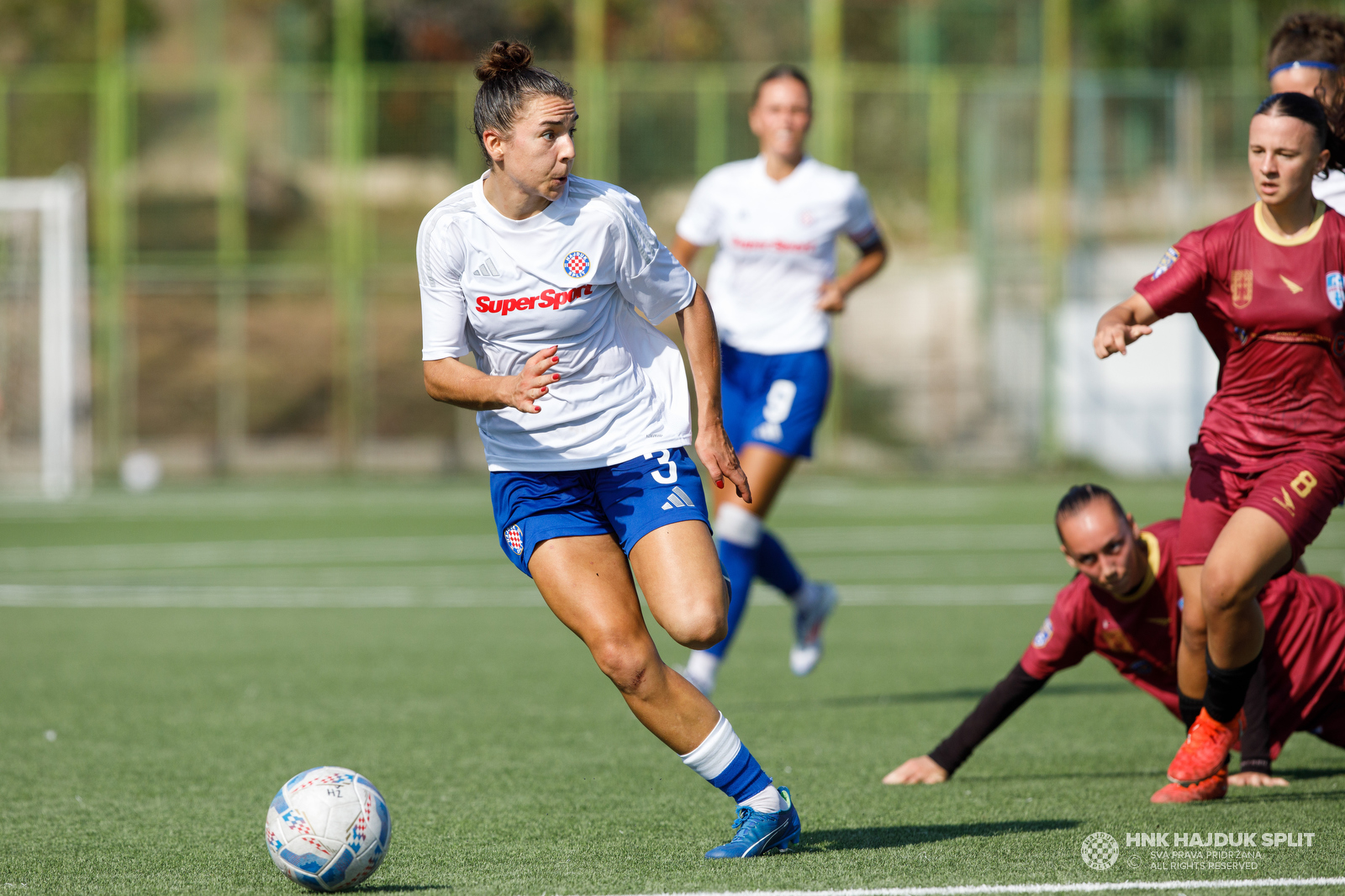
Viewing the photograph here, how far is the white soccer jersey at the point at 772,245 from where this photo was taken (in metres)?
7.12

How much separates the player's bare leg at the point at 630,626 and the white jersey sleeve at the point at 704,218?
324 centimetres

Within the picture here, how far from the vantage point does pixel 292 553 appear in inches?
518

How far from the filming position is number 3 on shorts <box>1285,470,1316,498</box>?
174 inches

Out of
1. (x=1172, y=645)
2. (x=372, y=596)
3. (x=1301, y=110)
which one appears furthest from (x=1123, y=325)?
(x=372, y=596)

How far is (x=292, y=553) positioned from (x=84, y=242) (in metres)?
11.8

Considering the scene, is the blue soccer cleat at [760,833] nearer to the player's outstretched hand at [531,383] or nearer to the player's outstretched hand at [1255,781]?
the player's outstretched hand at [531,383]

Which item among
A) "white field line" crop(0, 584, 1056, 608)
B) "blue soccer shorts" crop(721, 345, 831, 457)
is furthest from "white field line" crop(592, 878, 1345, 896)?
"white field line" crop(0, 584, 1056, 608)

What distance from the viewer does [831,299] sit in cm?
702

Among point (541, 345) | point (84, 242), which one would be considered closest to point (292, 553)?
point (541, 345)

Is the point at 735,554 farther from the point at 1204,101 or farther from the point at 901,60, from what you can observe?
the point at 901,60

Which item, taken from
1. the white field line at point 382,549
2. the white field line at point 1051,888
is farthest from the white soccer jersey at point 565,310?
the white field line at point 382,549

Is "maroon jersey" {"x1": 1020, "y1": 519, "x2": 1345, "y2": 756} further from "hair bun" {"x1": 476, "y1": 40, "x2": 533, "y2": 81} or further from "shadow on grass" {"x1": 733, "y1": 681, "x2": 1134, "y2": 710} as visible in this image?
"hair bun" {"x1": 476, "y1": 40, "x2": 533, "y2": 81}

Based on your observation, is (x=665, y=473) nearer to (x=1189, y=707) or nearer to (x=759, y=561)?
(x=1189, y=707)

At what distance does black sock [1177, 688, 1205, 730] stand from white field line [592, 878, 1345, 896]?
1.09 meters
